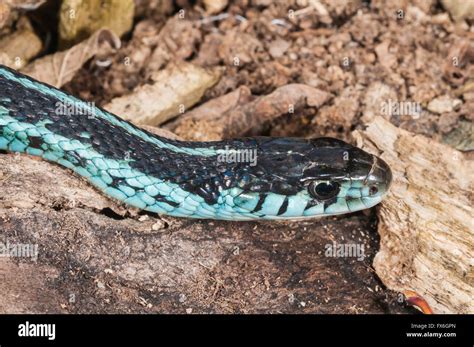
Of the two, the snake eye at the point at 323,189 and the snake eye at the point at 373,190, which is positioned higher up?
the snake eye at the point at 373,190

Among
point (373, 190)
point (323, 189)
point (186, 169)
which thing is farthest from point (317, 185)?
point (186, 169)

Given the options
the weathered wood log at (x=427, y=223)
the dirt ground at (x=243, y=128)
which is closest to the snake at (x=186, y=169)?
the dirt ground at (x=243, y=128)

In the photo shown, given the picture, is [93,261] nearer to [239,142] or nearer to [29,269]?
[29,269]

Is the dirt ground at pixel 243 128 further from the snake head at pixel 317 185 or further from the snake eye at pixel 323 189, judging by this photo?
the snake eye at pixel 323 189

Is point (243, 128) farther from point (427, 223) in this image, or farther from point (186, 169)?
point (427, 223)

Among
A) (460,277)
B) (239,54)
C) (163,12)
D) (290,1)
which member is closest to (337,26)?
(290,1)

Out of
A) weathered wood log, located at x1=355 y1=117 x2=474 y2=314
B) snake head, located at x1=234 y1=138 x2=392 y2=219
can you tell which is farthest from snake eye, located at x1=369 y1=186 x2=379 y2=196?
weathered wood log, located at x1=355 y1=117 x2=474 y2=314
